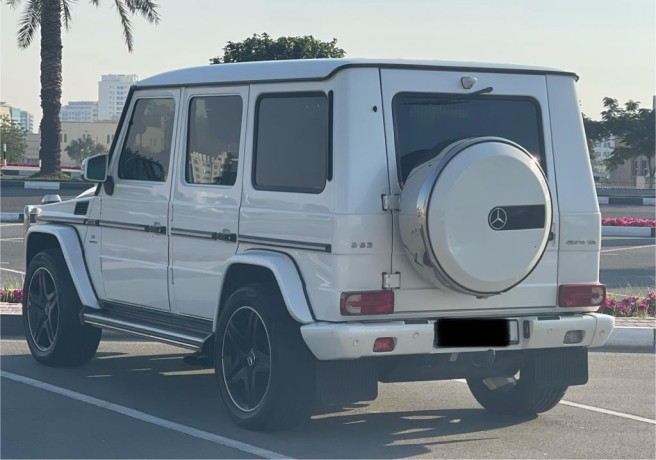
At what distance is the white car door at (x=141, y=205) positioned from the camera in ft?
27.3

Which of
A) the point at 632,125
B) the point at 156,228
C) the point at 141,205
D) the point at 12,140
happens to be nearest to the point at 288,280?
the point at 156,228

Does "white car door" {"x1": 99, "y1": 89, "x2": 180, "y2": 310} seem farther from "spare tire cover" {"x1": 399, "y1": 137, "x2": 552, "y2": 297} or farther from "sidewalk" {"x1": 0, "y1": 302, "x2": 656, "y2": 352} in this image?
"sidewalk" {"x1": 0, "y1": 302, "x2": 656, "y2": 352}

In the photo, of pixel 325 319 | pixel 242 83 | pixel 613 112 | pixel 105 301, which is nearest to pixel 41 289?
pixel 105 301

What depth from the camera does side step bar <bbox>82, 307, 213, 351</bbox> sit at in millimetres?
7809

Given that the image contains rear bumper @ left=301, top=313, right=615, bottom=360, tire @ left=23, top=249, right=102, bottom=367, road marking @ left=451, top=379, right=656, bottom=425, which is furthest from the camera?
tire @ left=23, top=249, right=102, bottom=367

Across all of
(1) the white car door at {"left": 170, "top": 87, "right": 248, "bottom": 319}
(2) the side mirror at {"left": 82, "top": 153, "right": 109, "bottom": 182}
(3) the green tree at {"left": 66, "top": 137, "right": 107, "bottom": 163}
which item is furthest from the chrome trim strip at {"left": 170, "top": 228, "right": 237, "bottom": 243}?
(3) the green tree at {"left": 66, "top": 137, "right": 107, "bottom": 163}

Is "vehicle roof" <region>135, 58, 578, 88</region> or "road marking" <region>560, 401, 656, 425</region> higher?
"vehicle roof" <region>135, 58, 578, 88</region>

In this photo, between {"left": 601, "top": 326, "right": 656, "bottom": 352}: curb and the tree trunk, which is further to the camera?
the tree trunk

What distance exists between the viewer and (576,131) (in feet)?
24.7

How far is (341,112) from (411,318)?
1.21 meters

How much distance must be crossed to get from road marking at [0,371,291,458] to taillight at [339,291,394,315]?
0.86 m

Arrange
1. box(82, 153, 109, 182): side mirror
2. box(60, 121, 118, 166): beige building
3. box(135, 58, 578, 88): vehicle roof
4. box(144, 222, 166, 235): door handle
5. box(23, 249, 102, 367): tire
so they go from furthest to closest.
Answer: box(60, 121, 118, 166): beige building
box(23, 249, 102, 367): tire
box(82, 153, 109, 182): side mirror
box(144, 222, 166, 235): door handle
box(135, 58, 578, 88): vehicle roof

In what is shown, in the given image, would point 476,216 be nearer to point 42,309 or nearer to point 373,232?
point 373,232

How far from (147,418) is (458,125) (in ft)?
8.59
